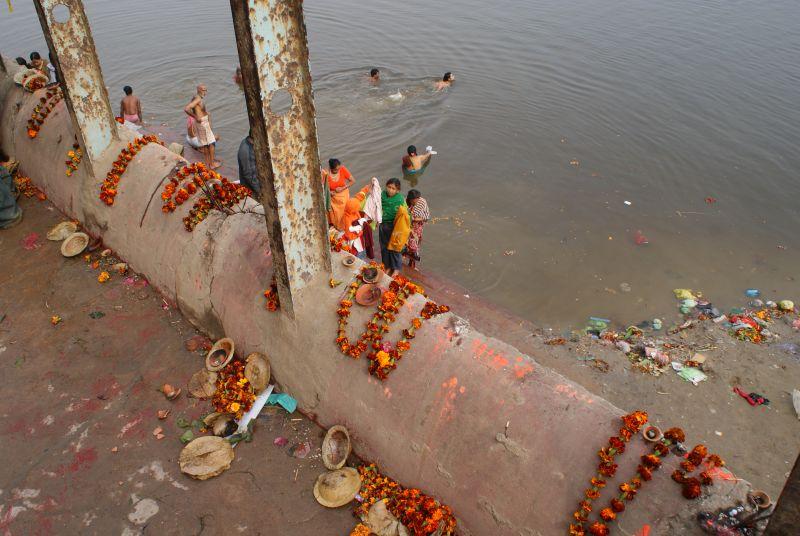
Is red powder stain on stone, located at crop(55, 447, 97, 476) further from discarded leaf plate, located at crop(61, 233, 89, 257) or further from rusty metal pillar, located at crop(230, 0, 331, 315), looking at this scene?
discarded leaf plate, located at crop(61, 233, 89, 257)

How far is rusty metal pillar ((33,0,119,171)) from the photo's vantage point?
20.9ft

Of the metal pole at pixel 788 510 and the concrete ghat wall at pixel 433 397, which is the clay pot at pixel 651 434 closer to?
the concrete ghat wall at pixel 433 397

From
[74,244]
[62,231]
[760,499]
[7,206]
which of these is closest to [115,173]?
[74,244]

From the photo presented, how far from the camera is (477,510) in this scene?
13.7 feet

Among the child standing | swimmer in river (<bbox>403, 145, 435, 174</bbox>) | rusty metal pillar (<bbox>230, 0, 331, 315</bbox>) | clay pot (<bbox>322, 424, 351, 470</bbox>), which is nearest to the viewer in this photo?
rusty metal pillar (<bbox>230, 0, 331, 315</bbox>)

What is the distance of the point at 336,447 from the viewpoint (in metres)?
4.97

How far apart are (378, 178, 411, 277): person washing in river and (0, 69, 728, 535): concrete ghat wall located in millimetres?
1856

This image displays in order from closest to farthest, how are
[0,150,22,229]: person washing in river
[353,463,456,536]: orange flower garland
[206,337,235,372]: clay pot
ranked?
[353,463,456,536]: orange flower garland < [206,337,235,372]: clay pot < [0,150,22,229]: person washing in river

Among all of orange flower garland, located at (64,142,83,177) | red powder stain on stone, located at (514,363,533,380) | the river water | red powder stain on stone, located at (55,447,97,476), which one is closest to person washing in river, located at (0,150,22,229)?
orange flower garland, located at (64,142,83,177)

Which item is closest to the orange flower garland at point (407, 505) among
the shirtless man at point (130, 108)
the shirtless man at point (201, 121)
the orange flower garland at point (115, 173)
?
the orange flower garland at point (115, 173)

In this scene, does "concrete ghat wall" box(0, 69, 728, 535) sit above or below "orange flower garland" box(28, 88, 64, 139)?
below

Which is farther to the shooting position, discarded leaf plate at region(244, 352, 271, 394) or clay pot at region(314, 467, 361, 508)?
discarded leaf plate at region(244, 352, 271, 394)

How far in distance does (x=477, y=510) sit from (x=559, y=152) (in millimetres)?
10017

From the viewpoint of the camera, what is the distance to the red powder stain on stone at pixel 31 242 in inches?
303
